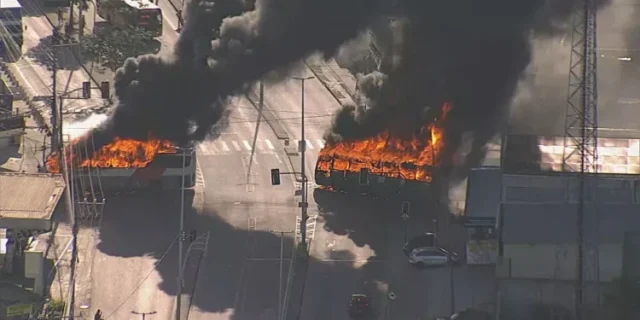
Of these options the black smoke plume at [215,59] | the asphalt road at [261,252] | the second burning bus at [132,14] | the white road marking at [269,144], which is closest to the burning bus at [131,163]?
the black smoke plume at [215,59]

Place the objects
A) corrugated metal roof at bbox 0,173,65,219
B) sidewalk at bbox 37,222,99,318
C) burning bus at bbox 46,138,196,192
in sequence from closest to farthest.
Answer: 1. corrugated metal roof at bbox 0,173,65,219
2. sidewalk at bbox 37,222,99,318
3. burning bus at bbox 46,138,196,192

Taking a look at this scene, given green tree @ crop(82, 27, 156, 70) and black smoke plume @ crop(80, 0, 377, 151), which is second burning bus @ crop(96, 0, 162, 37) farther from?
black smoke plume @ crop(80, 0, 377, 151)

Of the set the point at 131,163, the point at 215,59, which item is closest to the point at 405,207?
the point at 215,59

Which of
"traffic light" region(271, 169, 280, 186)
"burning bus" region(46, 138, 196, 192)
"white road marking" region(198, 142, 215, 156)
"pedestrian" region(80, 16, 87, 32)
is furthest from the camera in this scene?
"pedestrian" region(80, 16, 87, 32)

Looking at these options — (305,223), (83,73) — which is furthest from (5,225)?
(83,73)

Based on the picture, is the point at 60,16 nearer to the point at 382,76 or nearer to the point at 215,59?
the point at 215,59

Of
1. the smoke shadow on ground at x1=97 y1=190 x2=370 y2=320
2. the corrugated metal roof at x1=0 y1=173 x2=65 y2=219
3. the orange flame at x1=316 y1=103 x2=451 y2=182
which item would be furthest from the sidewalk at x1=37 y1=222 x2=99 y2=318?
the orange flame at x1=316 y1=103 x2=451 y2=182

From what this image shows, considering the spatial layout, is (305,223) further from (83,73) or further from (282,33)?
(83,73)
